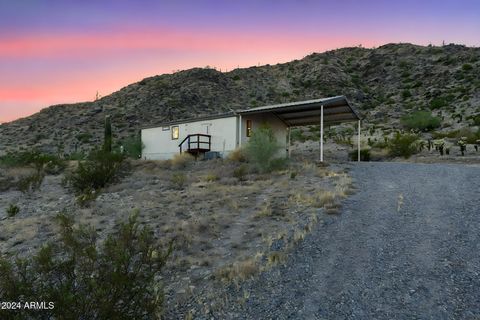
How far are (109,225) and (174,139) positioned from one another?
1996 cm

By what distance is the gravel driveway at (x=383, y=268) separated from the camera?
6234 mm

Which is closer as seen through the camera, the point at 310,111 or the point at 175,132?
the point at 310,111

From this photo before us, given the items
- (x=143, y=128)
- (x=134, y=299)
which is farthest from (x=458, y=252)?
(x=143, y=128)

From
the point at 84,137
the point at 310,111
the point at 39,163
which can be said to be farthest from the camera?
the point at 84,137

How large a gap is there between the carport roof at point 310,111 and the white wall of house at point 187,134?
6.06ft

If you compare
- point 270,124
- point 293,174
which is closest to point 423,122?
point 270,124

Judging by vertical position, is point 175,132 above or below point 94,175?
above

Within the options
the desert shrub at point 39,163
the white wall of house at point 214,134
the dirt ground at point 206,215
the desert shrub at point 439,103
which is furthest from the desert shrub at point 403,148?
the desert shrub at point 39,163

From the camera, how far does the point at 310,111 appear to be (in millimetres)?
26922

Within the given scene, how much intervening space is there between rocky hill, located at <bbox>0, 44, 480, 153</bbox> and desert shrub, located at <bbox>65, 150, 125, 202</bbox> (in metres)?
30.6

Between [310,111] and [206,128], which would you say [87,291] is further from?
[206,128]

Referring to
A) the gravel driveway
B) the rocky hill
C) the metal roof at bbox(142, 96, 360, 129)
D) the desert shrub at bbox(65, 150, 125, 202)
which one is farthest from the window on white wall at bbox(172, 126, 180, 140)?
the rocky hill

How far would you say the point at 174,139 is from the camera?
31.3 metres

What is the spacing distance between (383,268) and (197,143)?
22.0 meters
